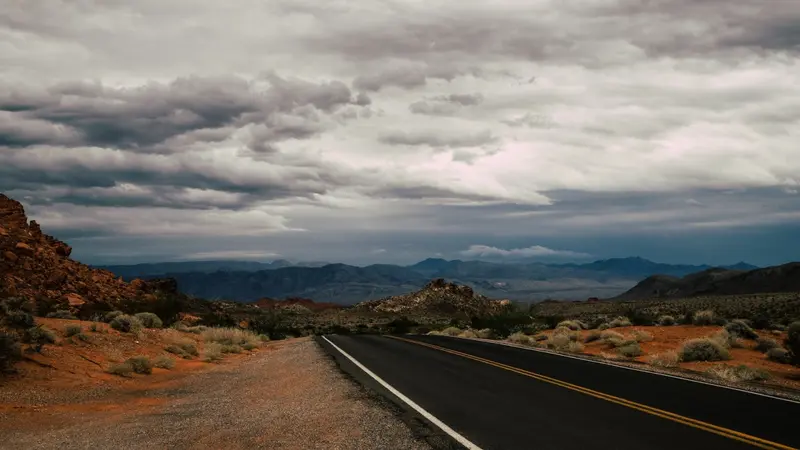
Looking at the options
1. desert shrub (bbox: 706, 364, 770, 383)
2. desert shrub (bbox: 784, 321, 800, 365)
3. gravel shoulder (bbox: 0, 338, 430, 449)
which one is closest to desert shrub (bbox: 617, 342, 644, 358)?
desert shrub (bbox: 784, 321, 800, 365)

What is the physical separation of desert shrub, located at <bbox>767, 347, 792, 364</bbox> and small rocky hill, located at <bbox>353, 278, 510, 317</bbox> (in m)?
80.3

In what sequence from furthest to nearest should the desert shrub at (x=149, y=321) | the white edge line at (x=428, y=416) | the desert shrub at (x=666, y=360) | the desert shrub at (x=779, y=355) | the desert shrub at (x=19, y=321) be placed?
1. the desert shrub at (x=149, y=321)
2. the desert shrub at (x=779, y=355)
3. the desert shrub at (x=666, y=360)
4. the desert shrub at (x=19, y=321)
5. the white edge line at (x=428, y=416)

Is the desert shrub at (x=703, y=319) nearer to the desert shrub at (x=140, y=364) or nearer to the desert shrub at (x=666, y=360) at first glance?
the desert shrub at (x=666, y=360)

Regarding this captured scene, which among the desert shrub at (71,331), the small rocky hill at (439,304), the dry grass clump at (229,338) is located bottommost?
the small rocky hill at (439,304)

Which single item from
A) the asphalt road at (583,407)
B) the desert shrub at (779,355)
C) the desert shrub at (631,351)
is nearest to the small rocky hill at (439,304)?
the desert shrub at (631,351)

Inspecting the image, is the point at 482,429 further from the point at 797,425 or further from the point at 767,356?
the point at 767,356

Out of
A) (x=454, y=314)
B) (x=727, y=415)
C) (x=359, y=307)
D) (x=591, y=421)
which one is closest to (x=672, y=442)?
(x=591, y=421)

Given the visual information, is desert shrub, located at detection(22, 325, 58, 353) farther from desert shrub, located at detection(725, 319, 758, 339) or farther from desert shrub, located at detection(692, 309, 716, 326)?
desert shrub, located at detection(692, 309, 716, 326)

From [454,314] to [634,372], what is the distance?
86.1 m

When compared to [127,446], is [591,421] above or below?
above

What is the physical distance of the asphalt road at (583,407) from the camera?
30.3ft

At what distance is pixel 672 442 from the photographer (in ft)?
29.5

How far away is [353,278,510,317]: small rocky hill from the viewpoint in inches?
4213

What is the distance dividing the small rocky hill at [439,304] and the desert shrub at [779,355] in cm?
8032
